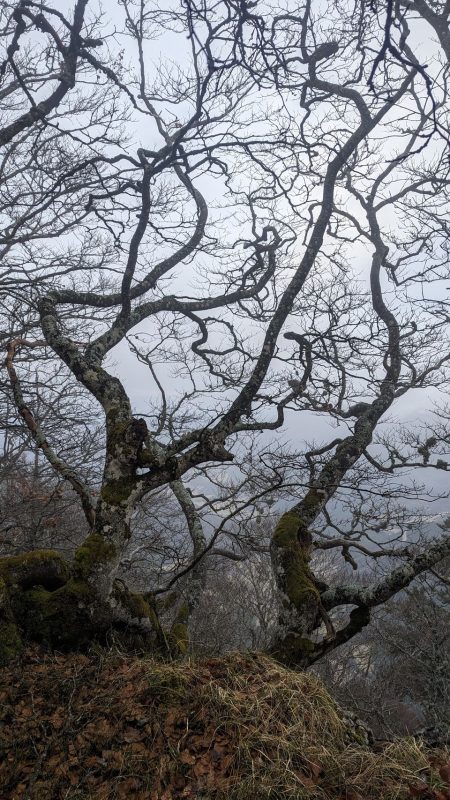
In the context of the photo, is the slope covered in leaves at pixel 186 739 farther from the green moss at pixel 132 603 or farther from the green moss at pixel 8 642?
the green moss at pixel 132 603

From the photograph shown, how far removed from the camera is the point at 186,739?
108 inches

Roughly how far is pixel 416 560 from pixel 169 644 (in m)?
2.16

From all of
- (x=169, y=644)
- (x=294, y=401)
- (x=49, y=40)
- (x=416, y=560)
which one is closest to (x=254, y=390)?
(x=294, y=401)

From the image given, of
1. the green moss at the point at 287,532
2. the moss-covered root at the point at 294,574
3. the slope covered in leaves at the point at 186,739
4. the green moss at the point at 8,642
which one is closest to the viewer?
the slope covered in leaves at the point at 186,739

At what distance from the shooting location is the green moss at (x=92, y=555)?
11.7 ft

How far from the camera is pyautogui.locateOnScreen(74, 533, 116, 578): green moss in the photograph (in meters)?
3.56

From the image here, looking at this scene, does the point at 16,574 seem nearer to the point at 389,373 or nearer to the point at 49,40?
the point at 389,373

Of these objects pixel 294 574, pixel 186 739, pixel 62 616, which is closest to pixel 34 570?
pixel 62 616

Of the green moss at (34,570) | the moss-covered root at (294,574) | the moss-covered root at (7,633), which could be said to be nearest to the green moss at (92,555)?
the green moss at (34,570)

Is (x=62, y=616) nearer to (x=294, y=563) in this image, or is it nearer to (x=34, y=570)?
Result: (x=34, y=570)

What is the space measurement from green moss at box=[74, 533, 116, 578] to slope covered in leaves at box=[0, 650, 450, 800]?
61 cm

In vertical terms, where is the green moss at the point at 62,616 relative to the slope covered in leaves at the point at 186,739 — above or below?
above

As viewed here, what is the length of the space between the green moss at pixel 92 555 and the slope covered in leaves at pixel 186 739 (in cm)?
61

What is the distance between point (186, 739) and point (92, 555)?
4.45ft
